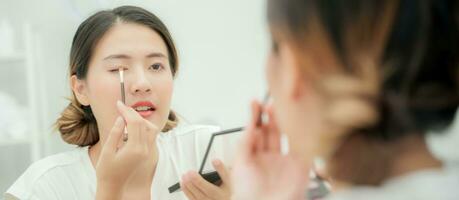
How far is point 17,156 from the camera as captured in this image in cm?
168

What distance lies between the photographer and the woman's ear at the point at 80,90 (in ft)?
3.34

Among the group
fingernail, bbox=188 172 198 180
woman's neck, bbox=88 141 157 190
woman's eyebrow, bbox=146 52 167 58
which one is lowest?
woman's neck, bbox=88 141 157 190

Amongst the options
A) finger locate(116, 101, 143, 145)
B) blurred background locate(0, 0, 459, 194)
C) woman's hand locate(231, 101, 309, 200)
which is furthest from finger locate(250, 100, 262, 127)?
blurred background locate(0, 0, 459, 194)

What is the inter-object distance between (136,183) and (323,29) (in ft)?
2.46

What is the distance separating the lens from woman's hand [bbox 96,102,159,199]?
0.84 metres

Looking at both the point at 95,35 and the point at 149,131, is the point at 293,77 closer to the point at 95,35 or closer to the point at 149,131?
the point at 149,131

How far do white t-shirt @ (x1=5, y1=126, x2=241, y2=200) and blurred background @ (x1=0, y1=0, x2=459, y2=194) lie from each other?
0.44 m

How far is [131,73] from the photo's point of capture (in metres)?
0.95

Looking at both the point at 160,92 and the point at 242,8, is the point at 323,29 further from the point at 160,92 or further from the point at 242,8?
the point at 242,8

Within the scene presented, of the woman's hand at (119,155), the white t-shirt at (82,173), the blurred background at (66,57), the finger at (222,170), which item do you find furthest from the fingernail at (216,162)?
the blurred background at (66,57)

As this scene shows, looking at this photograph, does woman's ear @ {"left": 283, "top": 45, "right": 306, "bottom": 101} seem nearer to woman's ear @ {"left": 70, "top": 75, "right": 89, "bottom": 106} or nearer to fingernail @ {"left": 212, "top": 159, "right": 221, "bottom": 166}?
fingernail @ {"left": 212, "top": 159, "right": 221, "bottom": 166}

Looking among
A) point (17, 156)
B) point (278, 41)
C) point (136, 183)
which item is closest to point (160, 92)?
point (136, 183)

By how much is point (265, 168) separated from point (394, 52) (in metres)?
0.17

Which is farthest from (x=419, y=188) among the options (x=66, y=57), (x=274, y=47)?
(x=66, y=57)
